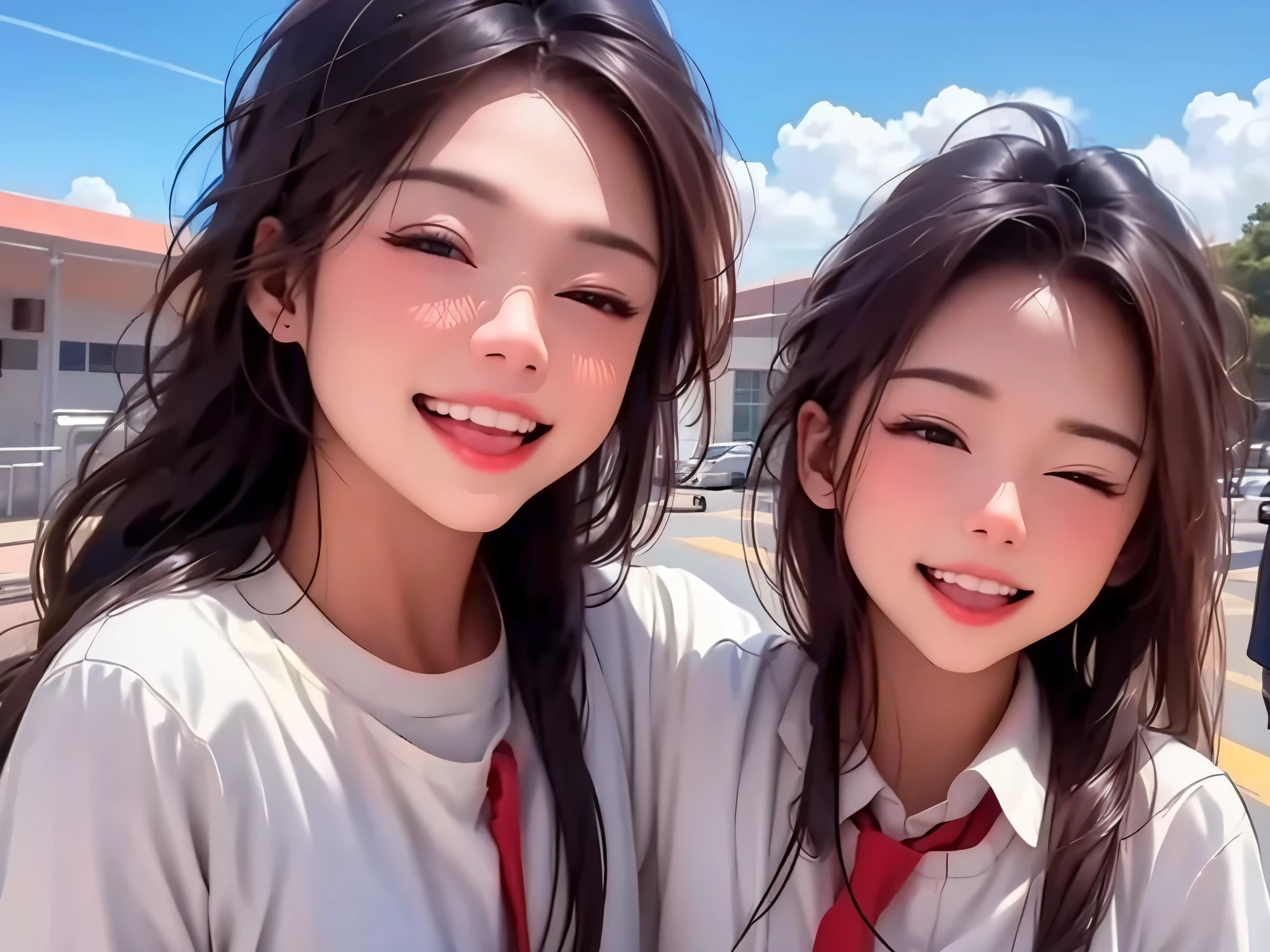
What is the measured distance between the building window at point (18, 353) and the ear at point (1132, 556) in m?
5.64

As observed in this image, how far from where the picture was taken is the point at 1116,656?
812mm

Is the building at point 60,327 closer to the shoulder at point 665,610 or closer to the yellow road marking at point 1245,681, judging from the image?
the shoulder at point 665,610

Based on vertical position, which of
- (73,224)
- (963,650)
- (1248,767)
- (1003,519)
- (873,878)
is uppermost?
(73,224)

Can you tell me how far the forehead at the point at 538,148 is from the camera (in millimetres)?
630

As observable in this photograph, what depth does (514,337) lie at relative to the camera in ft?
2.01

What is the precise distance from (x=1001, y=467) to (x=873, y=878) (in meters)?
0.33

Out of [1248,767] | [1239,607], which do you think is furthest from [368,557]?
[1239,607]

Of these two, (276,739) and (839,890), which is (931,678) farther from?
(276,739)

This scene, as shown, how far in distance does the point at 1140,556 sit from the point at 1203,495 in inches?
2.8

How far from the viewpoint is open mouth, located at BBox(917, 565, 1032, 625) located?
0.70 meters

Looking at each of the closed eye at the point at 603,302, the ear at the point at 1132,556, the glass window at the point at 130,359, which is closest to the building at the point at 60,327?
the glass window at the point at 130,359

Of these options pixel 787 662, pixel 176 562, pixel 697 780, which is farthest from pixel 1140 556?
pixel 176 562

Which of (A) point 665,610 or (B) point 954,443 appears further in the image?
(A) point 665,610

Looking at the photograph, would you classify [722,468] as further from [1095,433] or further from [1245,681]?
[1245,681]
